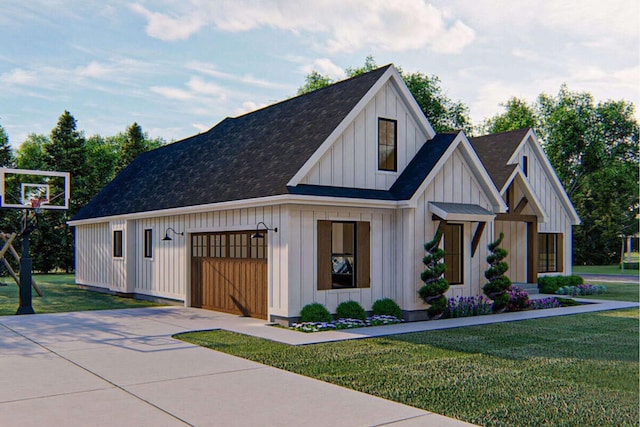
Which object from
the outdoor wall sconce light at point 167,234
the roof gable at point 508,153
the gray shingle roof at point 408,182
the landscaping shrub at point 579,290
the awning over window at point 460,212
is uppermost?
the roof gable at point 508,153

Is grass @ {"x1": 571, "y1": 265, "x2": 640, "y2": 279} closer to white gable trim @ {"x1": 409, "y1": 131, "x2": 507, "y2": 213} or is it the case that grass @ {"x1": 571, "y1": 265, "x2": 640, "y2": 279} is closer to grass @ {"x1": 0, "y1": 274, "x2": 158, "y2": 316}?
white gable trim @ {"x1": 409, "y1": 131, "x2": 507, "y2": 213}

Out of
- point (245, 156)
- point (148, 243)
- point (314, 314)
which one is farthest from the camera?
point (148, 243)

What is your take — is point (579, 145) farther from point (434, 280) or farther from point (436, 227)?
point (434, 280)

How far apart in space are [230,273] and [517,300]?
8088mm

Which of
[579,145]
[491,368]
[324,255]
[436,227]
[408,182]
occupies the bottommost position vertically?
[491,368]

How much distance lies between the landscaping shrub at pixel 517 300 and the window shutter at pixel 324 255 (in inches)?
230

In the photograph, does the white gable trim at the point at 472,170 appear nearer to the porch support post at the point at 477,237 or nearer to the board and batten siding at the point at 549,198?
the porch support post at the point at 477,237

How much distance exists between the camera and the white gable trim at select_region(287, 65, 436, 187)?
13387 mm

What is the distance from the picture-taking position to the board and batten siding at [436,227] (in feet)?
47.6

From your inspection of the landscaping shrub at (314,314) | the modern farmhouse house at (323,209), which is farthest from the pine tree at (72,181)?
the landscaping shrub at (314,314)

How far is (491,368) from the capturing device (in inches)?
347

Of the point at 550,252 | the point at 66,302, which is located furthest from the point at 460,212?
the point at 66,302

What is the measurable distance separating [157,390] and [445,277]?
32.3 ft

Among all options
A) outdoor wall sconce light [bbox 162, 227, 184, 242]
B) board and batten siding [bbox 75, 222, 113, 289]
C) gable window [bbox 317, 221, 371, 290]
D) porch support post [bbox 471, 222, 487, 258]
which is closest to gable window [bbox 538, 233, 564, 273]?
porch support post [bbox 471, 222, 487, 258]
